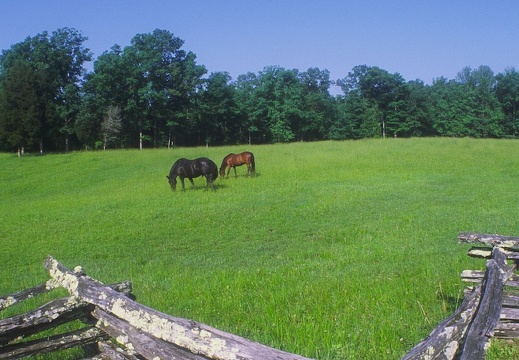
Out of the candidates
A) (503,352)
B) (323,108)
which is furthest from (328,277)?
(323,108)

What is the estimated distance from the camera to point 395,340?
216 inches

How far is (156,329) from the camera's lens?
133 inches

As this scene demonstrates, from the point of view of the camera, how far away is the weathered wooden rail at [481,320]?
3104mm

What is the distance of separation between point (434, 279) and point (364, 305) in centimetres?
183

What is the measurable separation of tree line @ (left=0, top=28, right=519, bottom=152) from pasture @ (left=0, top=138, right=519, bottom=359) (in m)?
24.4

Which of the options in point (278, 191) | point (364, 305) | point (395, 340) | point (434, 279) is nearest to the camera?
point (395, 340)

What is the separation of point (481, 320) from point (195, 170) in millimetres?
23111

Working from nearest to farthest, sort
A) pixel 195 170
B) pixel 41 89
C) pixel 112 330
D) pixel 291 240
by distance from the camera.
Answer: pixel 112 330 → pixel 291 240 → pixel 195 170 → pixel 41 89

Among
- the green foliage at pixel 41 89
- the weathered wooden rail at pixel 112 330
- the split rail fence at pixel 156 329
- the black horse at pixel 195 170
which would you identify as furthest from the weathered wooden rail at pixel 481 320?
the green foliage at pixel 41 89

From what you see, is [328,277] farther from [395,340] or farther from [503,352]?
[503,352]

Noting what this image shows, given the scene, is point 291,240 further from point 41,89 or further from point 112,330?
point 41,89

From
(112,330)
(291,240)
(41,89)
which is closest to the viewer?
(112,330)

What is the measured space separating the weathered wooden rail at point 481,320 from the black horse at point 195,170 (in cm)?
2048

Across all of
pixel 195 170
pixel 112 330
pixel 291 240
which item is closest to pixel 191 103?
pixel 195 170
